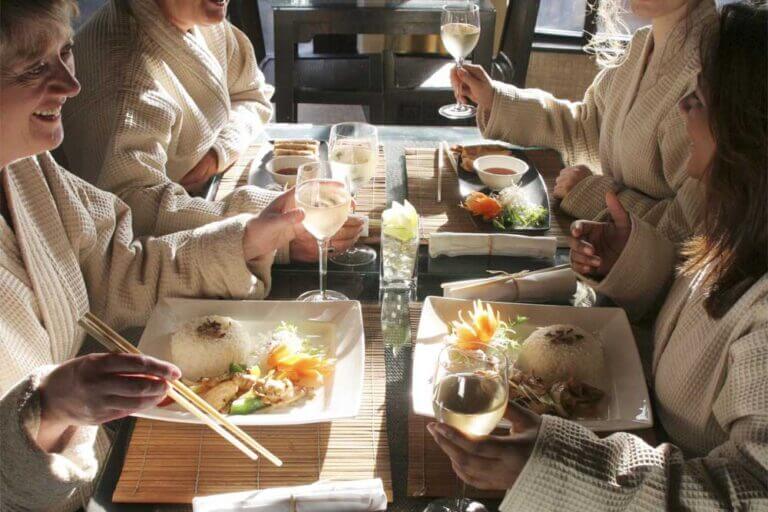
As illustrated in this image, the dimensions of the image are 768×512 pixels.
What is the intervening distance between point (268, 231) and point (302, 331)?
23 centimetres

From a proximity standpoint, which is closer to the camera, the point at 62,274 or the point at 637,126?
the point at 62,274

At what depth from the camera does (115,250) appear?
1420mm

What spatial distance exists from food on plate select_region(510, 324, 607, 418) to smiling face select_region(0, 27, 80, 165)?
0.80 m

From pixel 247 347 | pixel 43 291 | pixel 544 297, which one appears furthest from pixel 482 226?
pixel 43 291

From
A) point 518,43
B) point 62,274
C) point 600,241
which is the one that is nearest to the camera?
point 62,274

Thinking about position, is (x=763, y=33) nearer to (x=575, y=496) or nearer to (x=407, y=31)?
(x=575, y=496)

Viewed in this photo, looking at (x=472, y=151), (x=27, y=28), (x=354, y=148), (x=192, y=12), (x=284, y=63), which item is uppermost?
(x=27, y=28)

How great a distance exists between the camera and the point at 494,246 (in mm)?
1549

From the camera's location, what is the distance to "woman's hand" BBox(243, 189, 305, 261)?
1451 mm

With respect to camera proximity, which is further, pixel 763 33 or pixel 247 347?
pixel 247 347

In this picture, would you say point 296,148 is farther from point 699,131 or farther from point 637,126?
point 699,131

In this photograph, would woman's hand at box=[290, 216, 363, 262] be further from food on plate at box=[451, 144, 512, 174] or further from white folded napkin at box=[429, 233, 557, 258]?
food on plate at box=[451, 144, 512, 174]

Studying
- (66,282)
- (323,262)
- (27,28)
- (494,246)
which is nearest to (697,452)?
(494,246)

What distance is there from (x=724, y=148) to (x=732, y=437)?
1.30ft
